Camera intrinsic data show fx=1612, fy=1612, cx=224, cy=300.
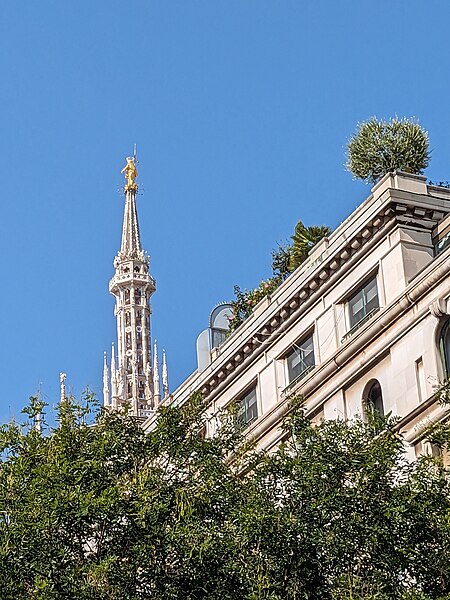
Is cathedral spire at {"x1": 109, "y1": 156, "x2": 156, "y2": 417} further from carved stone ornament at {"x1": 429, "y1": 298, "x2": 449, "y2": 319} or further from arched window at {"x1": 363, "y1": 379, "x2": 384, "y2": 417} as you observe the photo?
carved stone ornament at {"x1": 429, "y1": 298, "x2": 449, "y2": 319}

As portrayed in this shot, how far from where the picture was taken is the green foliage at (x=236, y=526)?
3294cm

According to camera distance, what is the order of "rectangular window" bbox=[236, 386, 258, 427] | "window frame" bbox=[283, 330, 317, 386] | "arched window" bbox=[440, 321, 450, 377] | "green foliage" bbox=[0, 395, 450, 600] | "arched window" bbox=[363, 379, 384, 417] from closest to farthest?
"green foliage" bbox=[0, 395, 450, 600] < "arched window" bbox=[440, 321, 450, 377] < "arched window" bbox=[363, 379, 384, 417] < "window frame" bbox=[283, 330, 317, 386] < "rectangular window" bbox=[236, 386, 258, 427]

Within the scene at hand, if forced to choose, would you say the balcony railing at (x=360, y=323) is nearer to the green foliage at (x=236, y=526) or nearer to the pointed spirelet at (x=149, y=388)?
the green foliage at (x=236, y=526)

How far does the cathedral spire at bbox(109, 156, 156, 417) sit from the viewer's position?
465 feet

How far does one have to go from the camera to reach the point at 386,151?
52.3 meters

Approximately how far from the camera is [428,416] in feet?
143

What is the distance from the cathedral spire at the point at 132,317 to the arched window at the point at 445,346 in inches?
3825

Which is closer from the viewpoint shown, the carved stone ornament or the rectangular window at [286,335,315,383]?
the carved stone ornament

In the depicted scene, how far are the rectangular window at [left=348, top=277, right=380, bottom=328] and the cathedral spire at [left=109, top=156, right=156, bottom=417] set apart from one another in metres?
92.3

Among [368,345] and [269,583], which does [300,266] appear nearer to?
[368,345]

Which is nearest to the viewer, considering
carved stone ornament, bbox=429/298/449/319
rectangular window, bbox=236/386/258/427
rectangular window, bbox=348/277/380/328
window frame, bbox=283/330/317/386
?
carved stone ornament, bbox=429/298/449/319

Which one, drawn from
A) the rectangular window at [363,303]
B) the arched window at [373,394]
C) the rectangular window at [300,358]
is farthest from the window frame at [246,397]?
the arched window at [373,394]

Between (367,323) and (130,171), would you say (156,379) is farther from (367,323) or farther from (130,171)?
(367,323)

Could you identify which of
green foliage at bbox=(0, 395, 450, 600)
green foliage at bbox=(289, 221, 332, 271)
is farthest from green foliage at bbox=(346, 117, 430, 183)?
green foliage at bbox=(0, 395, 450, 600)
